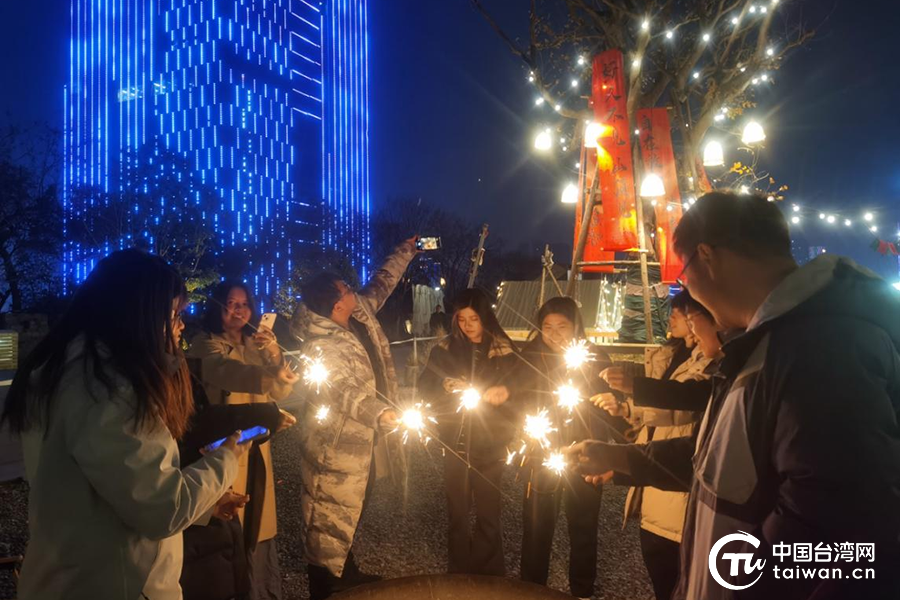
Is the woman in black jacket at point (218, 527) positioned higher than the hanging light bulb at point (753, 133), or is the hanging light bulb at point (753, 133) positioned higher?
the hanging light bulb at point (753, 133)

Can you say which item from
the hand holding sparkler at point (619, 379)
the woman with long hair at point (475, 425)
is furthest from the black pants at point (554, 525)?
the hand holding sparkler at point (619, 379)

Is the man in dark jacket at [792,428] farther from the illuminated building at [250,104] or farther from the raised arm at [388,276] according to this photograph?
the illuminated building at [250,104]

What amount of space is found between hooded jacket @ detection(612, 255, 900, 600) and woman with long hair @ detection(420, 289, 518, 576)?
2835mm

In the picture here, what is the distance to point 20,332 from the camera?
2567 cm

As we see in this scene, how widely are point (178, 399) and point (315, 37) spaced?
78.7 meters

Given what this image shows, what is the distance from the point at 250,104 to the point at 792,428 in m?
70.8

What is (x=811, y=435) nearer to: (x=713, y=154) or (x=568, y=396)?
(x=568, y=396)

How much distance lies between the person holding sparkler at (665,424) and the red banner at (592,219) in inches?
335

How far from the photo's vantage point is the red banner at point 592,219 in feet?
40.5

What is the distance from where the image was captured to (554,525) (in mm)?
4473

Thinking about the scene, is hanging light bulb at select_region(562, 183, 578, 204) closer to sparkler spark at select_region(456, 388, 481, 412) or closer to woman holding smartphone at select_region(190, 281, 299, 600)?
sparkler spark at select_region(456, 388, 481, 412)

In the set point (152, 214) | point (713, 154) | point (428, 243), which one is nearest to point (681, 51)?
point (713, 154)

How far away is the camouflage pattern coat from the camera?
13.7 ft

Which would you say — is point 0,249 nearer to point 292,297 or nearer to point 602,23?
point 292,297
